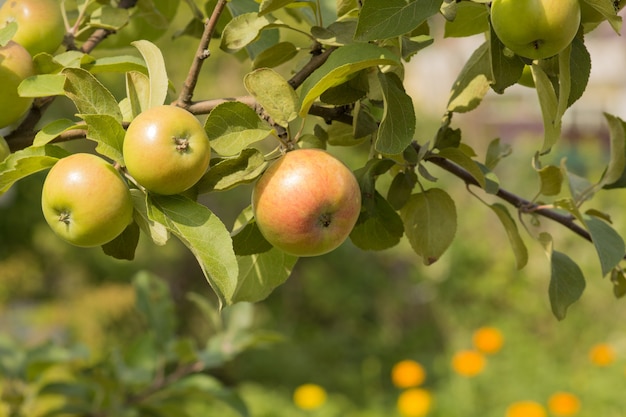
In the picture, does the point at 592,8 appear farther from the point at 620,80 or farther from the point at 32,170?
the point at 620,80

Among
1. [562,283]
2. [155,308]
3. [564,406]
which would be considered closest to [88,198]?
[562,283]

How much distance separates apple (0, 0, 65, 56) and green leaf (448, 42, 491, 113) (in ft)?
1.14

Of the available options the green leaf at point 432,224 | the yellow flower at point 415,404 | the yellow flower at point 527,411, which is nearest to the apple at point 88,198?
the green leaf at point 432,224

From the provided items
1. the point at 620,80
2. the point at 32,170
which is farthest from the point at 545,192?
the point at 620,80

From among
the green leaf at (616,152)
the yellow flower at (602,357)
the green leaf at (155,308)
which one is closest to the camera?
the green leaf at (616,152)

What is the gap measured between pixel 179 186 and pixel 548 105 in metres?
0.26

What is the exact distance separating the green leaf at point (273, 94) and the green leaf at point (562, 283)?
0.28 meters

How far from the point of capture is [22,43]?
0.64 meters

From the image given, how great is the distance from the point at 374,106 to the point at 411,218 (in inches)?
4.6

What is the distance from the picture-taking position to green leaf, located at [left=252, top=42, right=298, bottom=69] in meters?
0.64

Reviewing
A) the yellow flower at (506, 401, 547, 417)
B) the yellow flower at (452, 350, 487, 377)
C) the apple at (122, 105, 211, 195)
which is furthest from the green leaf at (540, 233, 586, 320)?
the yellow flower at (452, 350, 487, 377)

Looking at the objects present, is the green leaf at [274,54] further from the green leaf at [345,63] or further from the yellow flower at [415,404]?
the yellow flower at [415,404]

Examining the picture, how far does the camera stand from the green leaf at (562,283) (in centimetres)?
63

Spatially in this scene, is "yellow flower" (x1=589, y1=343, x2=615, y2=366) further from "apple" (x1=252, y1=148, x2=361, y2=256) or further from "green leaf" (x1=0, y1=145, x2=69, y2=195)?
"green leaf" (x1=0, y1=145, x2=69, y2=195)
